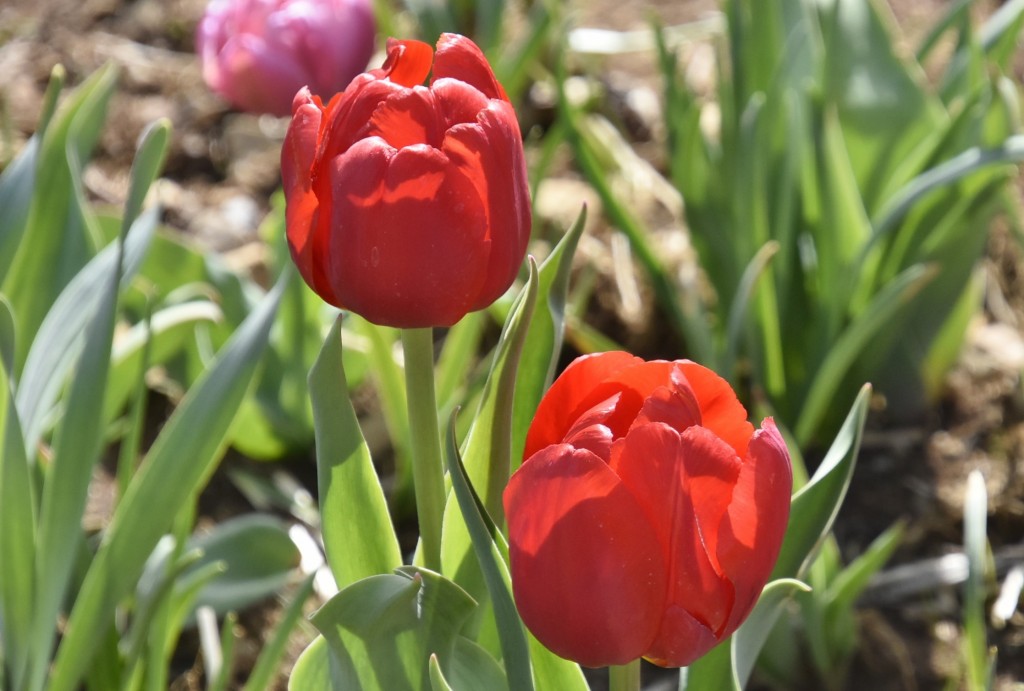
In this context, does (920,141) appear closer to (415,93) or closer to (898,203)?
(898,203)

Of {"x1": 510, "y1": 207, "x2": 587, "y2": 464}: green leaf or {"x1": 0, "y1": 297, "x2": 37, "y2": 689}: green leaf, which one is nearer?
{"x1": 510, "y1": 207, "x2": 587, "y2": 464}: green leaf

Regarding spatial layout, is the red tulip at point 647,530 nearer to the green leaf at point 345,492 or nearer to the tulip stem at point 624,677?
the tulip stem at point 624,677

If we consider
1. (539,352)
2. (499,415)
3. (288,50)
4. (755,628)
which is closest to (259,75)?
(288,50)

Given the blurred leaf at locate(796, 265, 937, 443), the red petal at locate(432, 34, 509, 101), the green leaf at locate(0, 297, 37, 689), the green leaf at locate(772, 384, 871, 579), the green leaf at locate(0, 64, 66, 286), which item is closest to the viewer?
the red petal at locate(432, 34, 509, 101)

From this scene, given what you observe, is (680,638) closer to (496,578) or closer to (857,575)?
(496,578)

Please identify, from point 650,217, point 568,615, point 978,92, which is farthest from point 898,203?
point 568,615

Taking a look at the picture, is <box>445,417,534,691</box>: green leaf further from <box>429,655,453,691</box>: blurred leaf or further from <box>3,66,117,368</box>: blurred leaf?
<box>3,66,117,368</box>: blurred leaf

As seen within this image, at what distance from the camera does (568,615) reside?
617 millimetres

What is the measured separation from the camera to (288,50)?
131cm

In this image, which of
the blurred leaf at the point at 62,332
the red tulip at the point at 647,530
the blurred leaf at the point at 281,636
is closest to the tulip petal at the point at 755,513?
the red tulip at the point at 647,530

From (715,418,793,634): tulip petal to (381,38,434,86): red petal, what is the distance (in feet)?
0.97

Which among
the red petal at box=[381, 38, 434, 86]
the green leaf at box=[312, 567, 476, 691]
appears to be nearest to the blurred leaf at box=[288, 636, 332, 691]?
the green leaf at box=[312, 567, 476, 691]

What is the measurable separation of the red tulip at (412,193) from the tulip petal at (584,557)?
0.13 meters

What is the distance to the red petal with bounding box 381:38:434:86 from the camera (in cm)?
72
